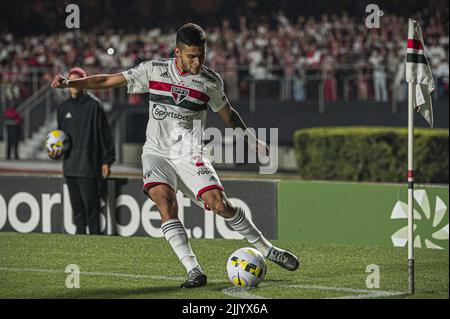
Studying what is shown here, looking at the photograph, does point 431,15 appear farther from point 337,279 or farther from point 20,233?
point 337,279

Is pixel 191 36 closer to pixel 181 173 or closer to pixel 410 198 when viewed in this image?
pixel 181 173

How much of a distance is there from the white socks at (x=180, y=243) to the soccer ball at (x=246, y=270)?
0.30 m

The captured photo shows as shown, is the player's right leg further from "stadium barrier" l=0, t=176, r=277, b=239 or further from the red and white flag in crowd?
"stadium barrier" l=0, t=176, r=277, b=239

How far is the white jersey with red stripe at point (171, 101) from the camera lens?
809 cm

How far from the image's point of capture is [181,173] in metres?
8.10

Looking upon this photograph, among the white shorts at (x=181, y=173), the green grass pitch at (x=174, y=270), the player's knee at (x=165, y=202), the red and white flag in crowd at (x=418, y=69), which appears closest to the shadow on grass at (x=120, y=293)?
the green grass pitch at (x=174, y=270)

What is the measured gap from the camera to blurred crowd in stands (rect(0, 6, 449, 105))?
71.5ft

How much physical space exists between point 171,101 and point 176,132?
273mm

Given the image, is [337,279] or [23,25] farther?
[23,25]

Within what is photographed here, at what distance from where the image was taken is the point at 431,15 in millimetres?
22422

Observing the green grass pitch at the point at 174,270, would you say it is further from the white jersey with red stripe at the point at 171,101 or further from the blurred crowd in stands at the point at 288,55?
the blurred crowd in stands at the point at 288,55
